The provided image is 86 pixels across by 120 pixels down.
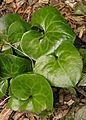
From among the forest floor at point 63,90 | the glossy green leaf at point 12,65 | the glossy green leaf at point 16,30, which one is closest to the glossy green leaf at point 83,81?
the forest floor at point 63,90

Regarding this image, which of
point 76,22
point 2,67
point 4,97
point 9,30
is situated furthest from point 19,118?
point 76,22

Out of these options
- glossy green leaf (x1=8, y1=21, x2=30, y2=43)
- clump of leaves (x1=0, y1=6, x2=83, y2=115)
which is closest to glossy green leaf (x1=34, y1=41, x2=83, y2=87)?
clump of leaves (x1=0, y1=6, x2=83, y2=115)

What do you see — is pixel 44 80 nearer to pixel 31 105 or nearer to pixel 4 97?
pixel 31 105

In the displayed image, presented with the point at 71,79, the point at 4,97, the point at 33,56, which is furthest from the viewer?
the point at 4,97

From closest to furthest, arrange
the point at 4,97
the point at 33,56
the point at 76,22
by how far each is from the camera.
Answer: the point at 33,56
the point at 4,97
the point at 76,22

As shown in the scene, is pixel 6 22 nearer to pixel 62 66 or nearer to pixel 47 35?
pixel 47 35

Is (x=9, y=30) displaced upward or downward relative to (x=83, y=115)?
upward

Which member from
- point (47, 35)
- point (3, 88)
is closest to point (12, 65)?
point (3, 88)

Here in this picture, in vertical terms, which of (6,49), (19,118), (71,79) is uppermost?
(6,49)
